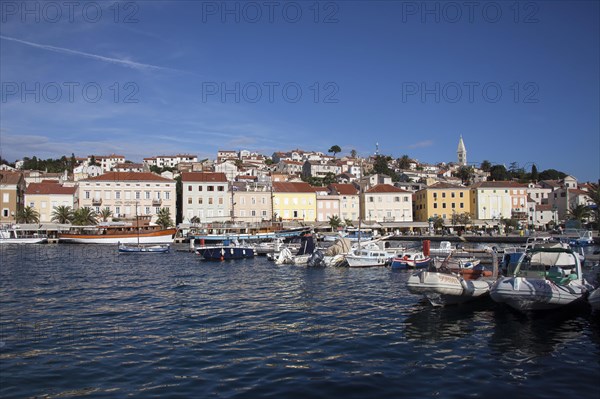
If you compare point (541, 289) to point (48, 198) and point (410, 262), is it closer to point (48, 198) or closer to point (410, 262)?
point (410, 262)

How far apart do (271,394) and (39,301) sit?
15153 millimetres

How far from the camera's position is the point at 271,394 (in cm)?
1012

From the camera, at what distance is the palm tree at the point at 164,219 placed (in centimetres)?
7494

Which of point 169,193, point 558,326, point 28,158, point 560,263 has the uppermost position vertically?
point 28,158

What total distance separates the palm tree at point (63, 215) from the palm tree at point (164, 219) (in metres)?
12.7

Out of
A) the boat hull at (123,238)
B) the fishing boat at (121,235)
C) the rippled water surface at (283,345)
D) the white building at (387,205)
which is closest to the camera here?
the rippled water surface at (283,345)

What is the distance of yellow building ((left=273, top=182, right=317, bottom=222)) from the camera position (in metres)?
81.6

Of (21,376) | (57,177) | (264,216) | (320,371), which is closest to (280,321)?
(320,371)

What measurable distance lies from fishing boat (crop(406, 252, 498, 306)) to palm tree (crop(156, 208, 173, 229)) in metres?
61.3

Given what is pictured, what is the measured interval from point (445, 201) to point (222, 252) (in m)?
53.7

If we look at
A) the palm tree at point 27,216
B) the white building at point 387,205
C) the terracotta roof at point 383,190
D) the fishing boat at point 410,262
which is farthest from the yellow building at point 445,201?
the palm tree at point 27,216

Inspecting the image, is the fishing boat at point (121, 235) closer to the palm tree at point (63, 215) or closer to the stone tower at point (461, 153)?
the palm tree at point (63, 215)

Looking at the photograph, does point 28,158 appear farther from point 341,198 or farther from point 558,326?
point 558,326

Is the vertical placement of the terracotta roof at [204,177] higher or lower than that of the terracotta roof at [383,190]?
higher
